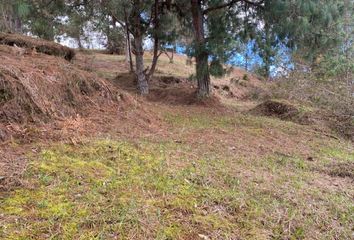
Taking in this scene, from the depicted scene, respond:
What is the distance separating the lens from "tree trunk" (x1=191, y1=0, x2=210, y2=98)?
761 cm

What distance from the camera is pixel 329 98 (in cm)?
762

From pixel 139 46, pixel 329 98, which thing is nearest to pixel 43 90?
pixel 139 46

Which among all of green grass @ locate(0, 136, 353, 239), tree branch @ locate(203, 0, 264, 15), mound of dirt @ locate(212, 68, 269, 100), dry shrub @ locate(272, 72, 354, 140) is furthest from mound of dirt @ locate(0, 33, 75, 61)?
mound of dirt @ locate(212, 68, 269, 100)

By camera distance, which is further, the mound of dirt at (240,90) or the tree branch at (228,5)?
the mound of dirt at (240,90)

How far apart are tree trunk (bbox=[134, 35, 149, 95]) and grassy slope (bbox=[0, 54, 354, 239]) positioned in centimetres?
493

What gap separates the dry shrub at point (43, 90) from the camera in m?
3.64

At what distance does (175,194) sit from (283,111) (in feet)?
18.9

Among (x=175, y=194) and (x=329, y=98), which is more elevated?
(x=329, y=98)

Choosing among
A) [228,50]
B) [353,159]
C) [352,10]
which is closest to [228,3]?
[228,50]

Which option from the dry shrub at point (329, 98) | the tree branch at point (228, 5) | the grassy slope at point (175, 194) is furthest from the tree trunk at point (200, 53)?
the grassy slope at point (175, 194)

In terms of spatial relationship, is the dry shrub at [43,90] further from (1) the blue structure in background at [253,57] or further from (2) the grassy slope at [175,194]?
(1) the blue structure in background at [253,57]

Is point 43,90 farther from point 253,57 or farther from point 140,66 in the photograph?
point 140,66

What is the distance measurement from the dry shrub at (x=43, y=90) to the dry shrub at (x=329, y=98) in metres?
4.42

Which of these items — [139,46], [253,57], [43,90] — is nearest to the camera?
[43,90]
